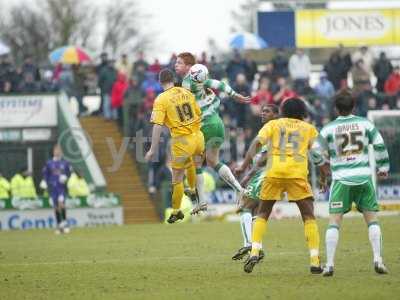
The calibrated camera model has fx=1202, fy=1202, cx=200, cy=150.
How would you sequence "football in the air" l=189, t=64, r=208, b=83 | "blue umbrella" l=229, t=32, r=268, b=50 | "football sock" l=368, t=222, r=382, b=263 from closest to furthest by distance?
"football sock" l=368, t=222, r=382, b=263, "football in the air" l=189, t=64, r=208, b=83, "blue umbrella" l=229, t=32, r=268, b=50


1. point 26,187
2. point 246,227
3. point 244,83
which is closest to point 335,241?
point 246,227

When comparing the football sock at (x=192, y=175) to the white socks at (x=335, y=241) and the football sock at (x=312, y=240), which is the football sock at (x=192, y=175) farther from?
the white socks at (x=335, y=241)

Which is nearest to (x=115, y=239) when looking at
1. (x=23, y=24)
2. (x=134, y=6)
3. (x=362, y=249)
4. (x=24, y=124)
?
(x=362, y=249)

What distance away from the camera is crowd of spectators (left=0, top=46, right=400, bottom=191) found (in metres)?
35.2

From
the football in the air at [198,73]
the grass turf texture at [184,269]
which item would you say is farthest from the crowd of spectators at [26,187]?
the football in the air at [198,73]

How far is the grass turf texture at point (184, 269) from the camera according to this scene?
13.1 metres

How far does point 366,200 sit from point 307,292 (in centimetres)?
208

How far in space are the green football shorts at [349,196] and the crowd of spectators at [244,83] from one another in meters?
19.8

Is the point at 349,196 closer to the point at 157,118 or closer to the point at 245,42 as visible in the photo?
the point at 157,118

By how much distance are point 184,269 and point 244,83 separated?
1841 cm

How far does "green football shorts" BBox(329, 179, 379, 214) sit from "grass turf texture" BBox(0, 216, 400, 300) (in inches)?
32.2

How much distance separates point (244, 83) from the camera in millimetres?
34188

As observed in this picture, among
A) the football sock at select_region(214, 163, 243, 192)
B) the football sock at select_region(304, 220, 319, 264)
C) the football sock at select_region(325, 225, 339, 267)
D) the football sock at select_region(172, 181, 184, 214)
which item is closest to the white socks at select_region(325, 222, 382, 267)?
the football sock at select_region(325, 225, 339, 267)

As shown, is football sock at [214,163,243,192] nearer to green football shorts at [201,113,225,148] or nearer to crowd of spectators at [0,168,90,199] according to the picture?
green football shorts at [201,113,225,148]
